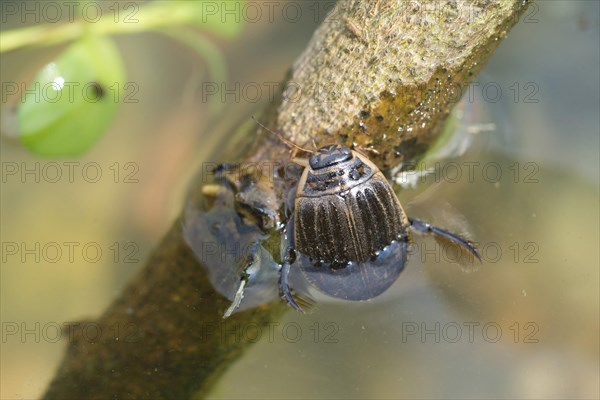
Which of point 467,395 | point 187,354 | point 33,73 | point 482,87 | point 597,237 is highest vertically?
point 482,87

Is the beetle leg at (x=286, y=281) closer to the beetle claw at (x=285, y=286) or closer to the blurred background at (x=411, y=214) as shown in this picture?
the beetle claw at (x=285, y=286)

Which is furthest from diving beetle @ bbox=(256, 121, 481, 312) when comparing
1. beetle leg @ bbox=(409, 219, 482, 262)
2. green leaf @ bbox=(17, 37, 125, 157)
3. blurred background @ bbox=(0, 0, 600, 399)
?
green leaf @ bbox=(17, 37, 125, 157)

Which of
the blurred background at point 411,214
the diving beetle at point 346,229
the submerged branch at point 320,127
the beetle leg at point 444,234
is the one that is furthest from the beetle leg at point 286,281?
the beetle leg at point 444,234

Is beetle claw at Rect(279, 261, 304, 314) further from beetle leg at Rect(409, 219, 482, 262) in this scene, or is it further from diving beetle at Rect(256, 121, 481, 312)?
beetle leg at Rect(409, 219, 482, 262)

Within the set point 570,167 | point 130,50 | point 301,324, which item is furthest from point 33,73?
point 570,167

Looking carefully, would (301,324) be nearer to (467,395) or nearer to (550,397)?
(467,395)

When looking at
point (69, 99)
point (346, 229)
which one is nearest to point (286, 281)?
point (346, 229)

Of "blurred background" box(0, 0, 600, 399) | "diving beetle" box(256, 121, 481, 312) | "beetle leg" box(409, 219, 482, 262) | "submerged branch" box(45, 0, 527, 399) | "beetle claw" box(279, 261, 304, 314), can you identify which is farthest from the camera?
"blurred background" box(0, 0, 600, 399)

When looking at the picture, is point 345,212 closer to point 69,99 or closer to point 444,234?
point 444,234
